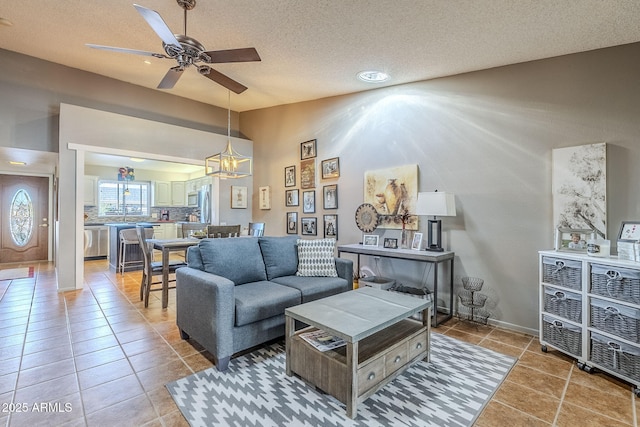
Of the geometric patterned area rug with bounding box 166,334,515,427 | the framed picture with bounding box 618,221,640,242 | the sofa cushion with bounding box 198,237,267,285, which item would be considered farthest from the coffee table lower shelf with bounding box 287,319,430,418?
the framed picture with bounding box 618,221,640,242

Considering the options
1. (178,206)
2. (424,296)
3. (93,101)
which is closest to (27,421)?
(424,296)

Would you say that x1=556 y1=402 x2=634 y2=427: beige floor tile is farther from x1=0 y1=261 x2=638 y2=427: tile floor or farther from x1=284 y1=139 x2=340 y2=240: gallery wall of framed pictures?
x1=284 y1=139 x2=340 y2=240: gallery wall of framed pictures

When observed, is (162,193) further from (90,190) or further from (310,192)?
(310,192)

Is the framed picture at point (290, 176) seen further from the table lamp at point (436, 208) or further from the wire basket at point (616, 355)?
the wire basket at point (616, 355)

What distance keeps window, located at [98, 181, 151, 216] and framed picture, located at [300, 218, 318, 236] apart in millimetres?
5826

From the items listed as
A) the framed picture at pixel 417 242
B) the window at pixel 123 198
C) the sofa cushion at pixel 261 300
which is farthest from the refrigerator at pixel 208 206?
the framed picture at pixel 417 242

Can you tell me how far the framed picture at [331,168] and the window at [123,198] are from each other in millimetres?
6304

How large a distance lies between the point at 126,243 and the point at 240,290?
4001 millimetres

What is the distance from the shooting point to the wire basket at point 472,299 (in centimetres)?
318

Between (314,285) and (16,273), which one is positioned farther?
(16,273)

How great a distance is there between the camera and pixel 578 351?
7.50 feet

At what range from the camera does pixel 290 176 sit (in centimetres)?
541

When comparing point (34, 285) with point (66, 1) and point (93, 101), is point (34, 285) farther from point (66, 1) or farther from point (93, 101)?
point (66, 1)

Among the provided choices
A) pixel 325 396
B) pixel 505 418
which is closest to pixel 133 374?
pixel 325 396
